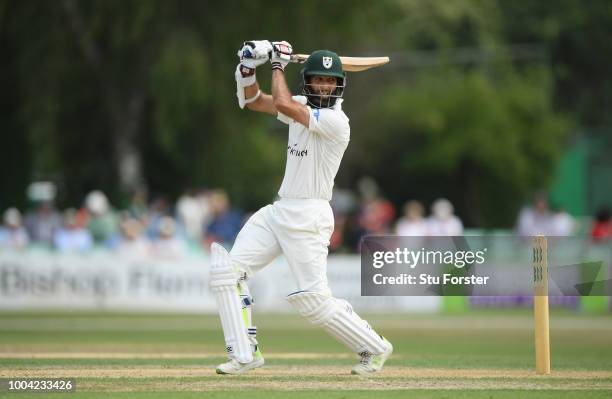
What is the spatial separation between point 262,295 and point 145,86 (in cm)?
759

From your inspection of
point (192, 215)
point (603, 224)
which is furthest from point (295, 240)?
point (192, 215)

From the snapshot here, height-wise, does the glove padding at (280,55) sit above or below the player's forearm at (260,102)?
above

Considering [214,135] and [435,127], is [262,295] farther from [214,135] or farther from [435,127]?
[435,127]

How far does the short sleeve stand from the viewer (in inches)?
333

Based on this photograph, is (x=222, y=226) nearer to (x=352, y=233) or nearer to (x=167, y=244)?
(x=167, y=244)

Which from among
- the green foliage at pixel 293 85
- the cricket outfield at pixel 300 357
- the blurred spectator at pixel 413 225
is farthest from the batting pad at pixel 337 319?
the green foliage at pixel 293 85

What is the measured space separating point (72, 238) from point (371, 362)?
11694mm

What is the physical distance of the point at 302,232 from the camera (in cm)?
857

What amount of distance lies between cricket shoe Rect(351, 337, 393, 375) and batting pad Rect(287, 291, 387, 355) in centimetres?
6

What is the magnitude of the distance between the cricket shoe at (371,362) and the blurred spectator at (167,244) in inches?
437

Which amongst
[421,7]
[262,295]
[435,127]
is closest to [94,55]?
[262,295]

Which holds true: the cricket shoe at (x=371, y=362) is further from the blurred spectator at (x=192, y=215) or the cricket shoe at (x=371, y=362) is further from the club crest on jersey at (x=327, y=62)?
the blurred spectator at (x=192, y=215)

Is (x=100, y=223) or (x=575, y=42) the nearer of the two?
(x=100, y=223)

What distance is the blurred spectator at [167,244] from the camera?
64.9 ft
